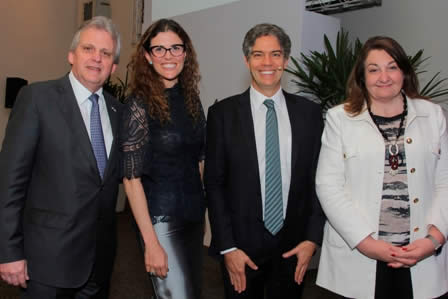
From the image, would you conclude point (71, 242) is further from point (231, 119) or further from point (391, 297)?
point (391, 297)

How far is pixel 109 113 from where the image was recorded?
202 centimetres

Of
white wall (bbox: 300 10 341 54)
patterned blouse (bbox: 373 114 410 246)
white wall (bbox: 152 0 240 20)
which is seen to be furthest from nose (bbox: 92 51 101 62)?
white wall (bbox: 152 0 240 20)

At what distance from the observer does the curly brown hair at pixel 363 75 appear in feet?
6.08

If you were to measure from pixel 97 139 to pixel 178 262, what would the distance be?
2.13ft

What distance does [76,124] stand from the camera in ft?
6.02

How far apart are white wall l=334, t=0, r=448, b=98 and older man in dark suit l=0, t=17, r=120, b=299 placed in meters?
3.27

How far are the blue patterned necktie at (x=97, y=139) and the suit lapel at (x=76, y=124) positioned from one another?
5 centimetres

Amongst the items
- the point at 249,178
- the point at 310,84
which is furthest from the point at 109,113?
the point at 310,84

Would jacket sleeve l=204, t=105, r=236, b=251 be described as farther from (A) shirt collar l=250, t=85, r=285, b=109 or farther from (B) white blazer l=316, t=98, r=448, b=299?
(B) white blazer l=316, t=98, r=448, b=299

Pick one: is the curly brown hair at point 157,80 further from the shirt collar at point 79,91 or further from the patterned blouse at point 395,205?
the patterned blouse at point 395,205

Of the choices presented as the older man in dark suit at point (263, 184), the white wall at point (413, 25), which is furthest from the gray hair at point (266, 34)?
the white wall at point (413, 25)

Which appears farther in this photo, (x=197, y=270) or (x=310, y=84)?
(x=310, y=84)

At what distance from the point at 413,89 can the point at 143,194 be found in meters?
1.26

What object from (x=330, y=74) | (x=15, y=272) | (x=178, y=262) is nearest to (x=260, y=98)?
(x=178, y=262)
